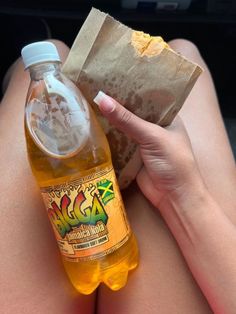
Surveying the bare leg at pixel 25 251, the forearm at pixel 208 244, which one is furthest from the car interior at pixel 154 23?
the forearm at pixel 208 244

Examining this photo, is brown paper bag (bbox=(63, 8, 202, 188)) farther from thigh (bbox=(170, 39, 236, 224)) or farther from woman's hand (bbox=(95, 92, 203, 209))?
thigh (bbox=(170, 39, 236, 224))

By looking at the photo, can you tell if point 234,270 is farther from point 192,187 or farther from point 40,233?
point 40,233

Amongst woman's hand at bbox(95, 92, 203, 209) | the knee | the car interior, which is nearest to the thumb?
woman's hand at bbox(95, 92, 203, 209)

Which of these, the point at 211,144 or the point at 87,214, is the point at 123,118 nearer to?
the point at 87,214

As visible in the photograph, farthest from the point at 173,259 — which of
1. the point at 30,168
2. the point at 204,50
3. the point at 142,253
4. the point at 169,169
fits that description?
the point at 204,50

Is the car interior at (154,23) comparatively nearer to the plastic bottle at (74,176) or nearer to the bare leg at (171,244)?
the bare leg at (171,244)

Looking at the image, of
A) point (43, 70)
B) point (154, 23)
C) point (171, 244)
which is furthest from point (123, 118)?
point (154, 23)
